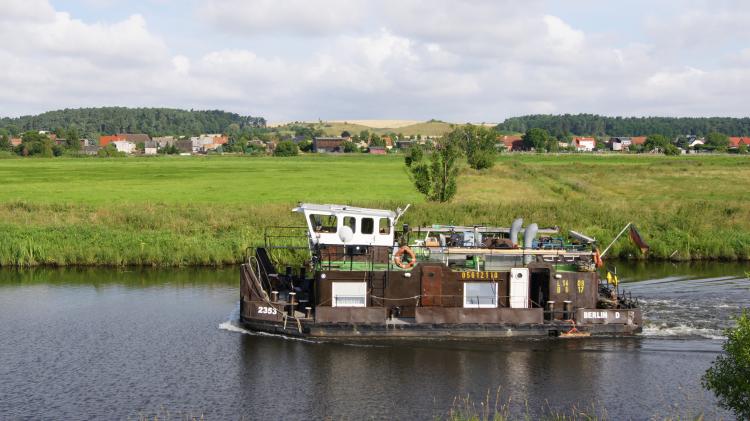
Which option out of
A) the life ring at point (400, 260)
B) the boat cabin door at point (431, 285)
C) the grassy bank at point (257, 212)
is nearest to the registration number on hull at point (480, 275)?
the boat cabin door at point (431, 285)

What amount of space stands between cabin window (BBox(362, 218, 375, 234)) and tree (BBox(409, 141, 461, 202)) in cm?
3807

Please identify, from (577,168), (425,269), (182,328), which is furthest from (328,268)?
(577,168)

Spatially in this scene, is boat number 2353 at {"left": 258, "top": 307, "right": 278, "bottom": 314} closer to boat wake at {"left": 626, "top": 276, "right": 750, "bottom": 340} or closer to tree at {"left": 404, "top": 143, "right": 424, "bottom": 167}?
boat wake at {"left": 626, "top": 276, "right": 750, "bottom": 340}

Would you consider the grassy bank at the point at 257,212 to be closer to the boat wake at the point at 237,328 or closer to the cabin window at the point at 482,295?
the boat wake at the point at 237,328

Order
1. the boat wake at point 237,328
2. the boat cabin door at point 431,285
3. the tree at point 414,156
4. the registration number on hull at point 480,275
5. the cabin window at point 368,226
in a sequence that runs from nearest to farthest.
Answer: the boat wake at point 237,328 < the boat cabin door at point 431,285 < the registration number on hull at point 480,275 < the cabin window at point 368,226 < the tree at point 414,156

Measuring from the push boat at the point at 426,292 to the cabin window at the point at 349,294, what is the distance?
45 millimetres

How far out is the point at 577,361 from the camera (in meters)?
32.8

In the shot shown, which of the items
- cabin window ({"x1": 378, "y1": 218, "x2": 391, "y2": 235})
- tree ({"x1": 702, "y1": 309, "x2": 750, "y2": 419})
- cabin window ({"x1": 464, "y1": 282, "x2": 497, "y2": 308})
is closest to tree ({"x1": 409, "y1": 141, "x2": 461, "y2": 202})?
cabin window ({"x1": 378, "y1": 218, "x2": 391, "y2": 235})

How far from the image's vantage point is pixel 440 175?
75.0 m

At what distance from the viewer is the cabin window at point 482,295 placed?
36.2 metres

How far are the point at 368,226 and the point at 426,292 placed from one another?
4161 mm

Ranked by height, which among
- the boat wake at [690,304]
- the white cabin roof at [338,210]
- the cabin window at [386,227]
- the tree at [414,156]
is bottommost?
the boat wake at [690,304]

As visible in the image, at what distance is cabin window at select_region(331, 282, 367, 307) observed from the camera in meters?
35.6

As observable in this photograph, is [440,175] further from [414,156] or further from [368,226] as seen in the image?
[368,226]
